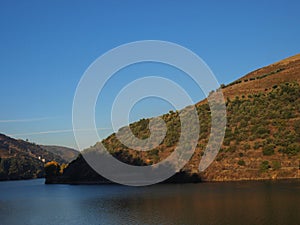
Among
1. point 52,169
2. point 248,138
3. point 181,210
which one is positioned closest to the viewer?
point 181,210

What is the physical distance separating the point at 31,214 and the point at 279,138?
3812 centimetres

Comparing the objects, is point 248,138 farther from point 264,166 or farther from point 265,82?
point 265,82

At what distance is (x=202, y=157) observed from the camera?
2467 inches

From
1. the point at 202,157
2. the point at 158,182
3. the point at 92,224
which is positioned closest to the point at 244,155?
the point at 202,157

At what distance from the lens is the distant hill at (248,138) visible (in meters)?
55.8

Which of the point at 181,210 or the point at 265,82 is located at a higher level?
the point at 265,82

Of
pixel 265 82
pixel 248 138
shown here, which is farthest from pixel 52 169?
pixel 265 82

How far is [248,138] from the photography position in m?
62.6

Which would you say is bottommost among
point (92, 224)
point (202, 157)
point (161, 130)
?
point (92, 224)

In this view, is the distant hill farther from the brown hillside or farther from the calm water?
the calm water

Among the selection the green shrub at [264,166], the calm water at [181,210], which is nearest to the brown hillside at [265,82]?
the green shrub at [264,166]

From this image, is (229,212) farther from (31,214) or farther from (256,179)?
(256,179)

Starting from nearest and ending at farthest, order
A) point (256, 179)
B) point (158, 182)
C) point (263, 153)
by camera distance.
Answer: point (256, 179) < point (263, 153) < point (158, 182)

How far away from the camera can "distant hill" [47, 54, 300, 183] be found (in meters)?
55.8
